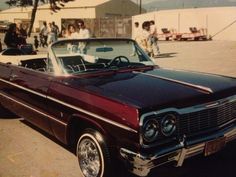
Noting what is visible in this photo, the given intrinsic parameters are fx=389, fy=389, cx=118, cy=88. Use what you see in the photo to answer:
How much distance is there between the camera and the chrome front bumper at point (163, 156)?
12.2 feet

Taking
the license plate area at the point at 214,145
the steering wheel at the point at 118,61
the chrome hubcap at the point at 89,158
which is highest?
the steering wheel at the point at 118,61

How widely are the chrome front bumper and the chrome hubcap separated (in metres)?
0.53

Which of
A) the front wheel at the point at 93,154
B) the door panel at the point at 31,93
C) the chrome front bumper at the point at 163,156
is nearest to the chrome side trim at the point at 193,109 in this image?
the chrome front bumper at the point at 163,156

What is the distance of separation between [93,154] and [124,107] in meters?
0.84

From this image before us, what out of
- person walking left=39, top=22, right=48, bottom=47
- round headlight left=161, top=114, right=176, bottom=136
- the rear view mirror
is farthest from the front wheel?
person walking left=39, top=22, right=48, bottom=47

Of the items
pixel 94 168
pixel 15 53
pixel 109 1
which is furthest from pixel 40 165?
pixel 109 1

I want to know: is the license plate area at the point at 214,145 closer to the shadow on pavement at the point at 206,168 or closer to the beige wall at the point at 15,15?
the shadow on pavement at the point at 206,168

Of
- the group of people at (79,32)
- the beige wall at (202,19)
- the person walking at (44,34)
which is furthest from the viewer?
the beige wall at (202,19)

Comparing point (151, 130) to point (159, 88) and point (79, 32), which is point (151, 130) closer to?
point (159, 88)

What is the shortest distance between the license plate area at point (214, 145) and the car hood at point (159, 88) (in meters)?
0.45

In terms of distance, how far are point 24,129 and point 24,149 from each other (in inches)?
40.4

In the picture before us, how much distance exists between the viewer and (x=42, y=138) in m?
6.23

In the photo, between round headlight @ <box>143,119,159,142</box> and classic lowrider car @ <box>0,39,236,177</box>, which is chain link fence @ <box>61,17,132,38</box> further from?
round headlight @ <box>143,119,159,142</box>

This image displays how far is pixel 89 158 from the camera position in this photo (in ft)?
14.7
